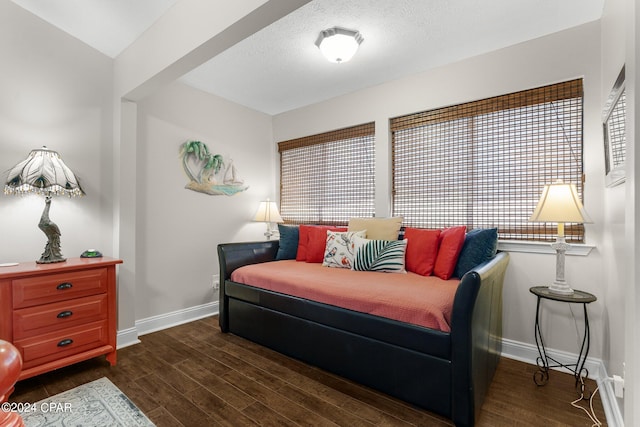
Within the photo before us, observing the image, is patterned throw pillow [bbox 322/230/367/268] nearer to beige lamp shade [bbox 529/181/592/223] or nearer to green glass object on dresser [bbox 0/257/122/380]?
beige lamp shade [bbox 529/181/592/223]

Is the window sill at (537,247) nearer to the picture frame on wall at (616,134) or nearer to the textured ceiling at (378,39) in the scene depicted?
the picture frame on wall at (616,134)

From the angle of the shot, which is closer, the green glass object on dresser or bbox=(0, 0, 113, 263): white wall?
the green glass object on dresser

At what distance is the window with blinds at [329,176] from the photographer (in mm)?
3352

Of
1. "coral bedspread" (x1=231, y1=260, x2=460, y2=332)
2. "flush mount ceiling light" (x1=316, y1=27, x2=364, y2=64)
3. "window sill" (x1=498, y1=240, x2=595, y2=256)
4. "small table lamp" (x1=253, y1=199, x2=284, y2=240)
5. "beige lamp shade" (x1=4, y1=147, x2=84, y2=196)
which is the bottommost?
"coral bedspread" (x1=231, y1=260, x2=460, y2=332)

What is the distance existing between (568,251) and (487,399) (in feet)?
3.91

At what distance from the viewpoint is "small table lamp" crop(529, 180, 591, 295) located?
1897 mm

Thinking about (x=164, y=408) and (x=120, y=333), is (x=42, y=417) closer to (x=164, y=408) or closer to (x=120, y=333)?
(x=164, y=408)

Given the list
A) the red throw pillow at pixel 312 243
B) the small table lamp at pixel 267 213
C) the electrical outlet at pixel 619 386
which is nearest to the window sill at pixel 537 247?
the electrical outlet at pixel 619 386

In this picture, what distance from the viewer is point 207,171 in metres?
3.33

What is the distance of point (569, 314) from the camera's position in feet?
7.06

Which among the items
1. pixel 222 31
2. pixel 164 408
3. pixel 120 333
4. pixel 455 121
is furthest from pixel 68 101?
pixel 455 121

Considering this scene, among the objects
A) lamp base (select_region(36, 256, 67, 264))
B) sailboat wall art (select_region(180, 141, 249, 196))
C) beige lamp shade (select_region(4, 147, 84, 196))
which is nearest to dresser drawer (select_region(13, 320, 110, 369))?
lamp base (select_region(36, 256, 67, 264))

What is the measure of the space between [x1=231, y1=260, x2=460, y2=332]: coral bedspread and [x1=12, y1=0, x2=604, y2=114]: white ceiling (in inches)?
71.5

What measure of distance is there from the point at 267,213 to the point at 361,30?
2.17m
